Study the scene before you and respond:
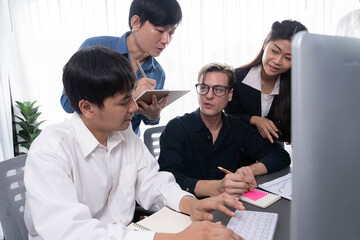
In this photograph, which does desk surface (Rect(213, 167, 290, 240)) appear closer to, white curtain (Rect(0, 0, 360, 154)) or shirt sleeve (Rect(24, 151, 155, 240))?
shirt sleeve (Rect(24, 151, 155, 240))

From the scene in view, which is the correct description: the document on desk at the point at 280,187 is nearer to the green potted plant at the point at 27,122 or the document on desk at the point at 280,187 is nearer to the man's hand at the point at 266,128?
the man's hand at the point at 266,128

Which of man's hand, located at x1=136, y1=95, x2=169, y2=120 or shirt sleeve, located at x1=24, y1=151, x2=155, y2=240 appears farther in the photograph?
man's hand, located at x1=136, y1=95, x2=169, y2=120

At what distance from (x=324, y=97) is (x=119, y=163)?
927 mm

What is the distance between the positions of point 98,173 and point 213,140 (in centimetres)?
74

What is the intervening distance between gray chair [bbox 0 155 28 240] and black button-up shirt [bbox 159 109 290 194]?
2.09 ft

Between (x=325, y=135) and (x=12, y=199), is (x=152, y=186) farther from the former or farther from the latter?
(x=325, y=135)

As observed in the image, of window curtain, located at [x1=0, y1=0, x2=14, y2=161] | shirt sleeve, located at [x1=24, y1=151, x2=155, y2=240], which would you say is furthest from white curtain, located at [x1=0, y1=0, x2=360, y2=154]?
shirt sleeve, located at [x1=24, y1=151, x2=155, y2=240]

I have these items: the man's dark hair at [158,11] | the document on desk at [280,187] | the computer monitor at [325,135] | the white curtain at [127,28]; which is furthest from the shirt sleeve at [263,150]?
the white curtain at [127,28]

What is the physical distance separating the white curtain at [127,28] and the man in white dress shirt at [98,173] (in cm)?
209

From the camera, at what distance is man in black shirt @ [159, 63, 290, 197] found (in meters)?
1.46

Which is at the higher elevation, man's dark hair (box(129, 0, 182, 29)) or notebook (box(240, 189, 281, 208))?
man's dark hair (box(129, 0, 182, 29))

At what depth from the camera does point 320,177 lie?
13.0 inches

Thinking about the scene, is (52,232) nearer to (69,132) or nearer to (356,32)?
(69,132)

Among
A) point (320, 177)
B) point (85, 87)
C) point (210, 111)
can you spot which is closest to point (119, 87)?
point (85, 87)
